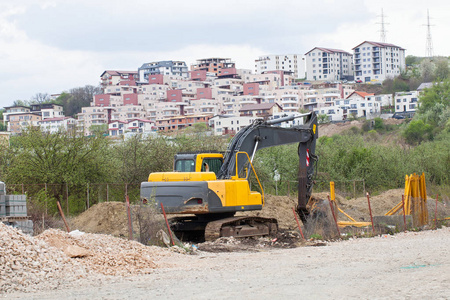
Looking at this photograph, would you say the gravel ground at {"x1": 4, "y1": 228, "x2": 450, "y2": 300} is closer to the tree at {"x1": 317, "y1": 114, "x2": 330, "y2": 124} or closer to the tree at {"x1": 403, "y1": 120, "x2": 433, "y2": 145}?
the tree at {"x1": 403, "y1": 120, "x2": 433, "y2": 145}

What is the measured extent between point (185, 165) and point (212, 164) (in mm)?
843

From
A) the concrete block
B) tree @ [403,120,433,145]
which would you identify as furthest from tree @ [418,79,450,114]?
the concrete block

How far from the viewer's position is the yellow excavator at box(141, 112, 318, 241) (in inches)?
733

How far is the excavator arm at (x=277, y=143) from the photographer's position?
19719 mm

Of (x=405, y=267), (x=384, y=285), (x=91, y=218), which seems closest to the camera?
(x=384, y=285)

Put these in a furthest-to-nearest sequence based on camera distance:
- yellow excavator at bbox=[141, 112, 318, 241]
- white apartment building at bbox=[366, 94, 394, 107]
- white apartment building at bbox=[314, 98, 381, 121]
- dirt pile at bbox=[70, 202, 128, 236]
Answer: white apartment building at bbox=[366, 94, 394, 107], white apartment building at bbox=[314, 98, 381, 121], dirt pile at bbox=[70, 202, 128, 236], yellow excavator at bbox=[141, 112, 318, 241]

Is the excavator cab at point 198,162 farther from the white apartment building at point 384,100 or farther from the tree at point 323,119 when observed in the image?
the white apartment building at point 384,100

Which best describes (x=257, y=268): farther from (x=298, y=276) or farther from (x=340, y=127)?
(x=340, y=127)

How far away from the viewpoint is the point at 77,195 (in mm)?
31734

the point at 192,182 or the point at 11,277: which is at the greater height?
the point at 192,182

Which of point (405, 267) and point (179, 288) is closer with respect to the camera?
point (179, 288)

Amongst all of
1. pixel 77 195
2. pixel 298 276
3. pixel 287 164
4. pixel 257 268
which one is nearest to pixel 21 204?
pixel 257 268

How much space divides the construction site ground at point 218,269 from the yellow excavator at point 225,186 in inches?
41.8

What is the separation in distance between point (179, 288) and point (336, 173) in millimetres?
34193
